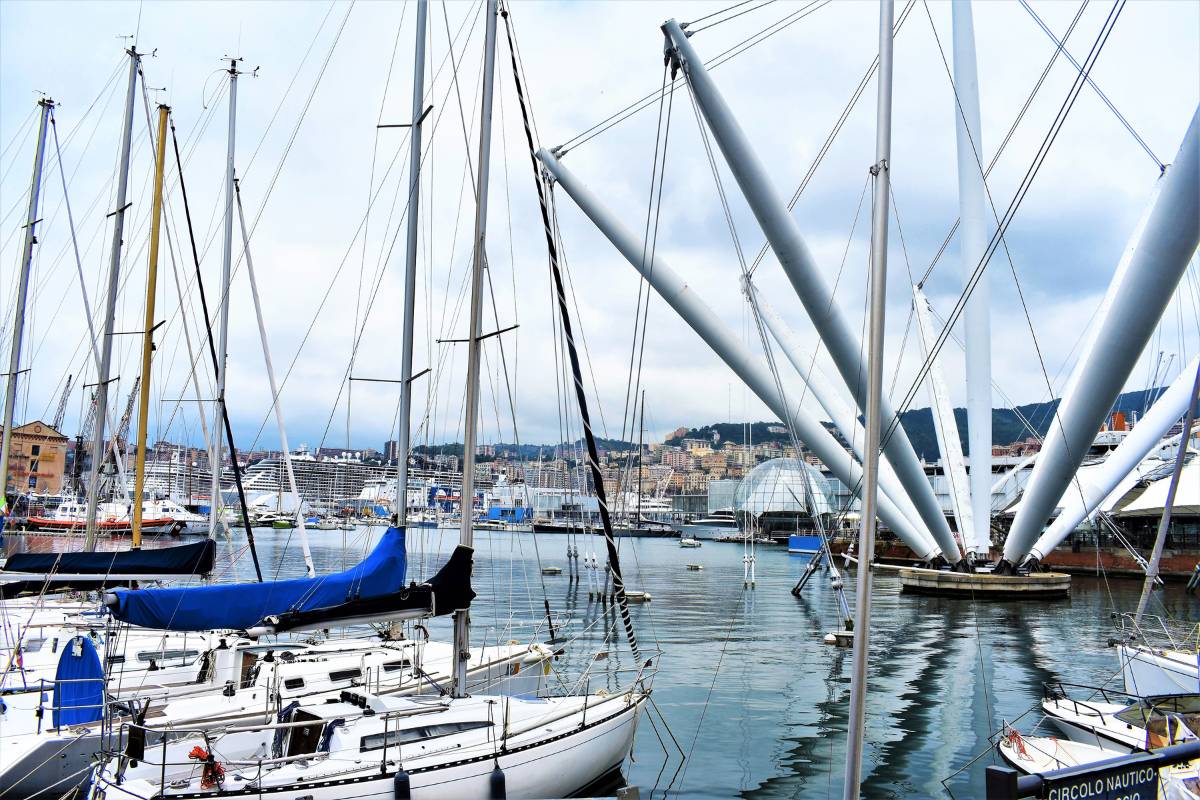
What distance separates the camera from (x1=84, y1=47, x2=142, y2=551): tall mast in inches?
678

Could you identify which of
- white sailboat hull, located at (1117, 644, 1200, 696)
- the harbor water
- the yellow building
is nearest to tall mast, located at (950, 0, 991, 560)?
the harbor water

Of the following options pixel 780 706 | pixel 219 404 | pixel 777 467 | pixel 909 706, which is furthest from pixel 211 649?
pixel 777 467

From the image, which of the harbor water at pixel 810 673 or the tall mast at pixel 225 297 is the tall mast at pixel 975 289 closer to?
the harbor water at pixel 810 673

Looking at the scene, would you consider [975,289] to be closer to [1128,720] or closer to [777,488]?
[1128,720]

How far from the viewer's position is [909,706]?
1588 cm

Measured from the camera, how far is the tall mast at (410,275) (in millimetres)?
11203

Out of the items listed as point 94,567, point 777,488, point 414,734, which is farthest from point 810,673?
point 777,488

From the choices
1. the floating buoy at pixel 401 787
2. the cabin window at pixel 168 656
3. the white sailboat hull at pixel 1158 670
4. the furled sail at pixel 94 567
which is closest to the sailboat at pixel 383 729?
the floating buoy at pixel 401 787

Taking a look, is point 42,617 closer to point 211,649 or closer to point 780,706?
point 211,649

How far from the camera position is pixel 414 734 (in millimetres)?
8680

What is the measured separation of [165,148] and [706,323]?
1426 cm

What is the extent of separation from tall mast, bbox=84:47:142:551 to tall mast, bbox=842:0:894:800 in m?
15.6

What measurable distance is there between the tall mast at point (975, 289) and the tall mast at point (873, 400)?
29.6m

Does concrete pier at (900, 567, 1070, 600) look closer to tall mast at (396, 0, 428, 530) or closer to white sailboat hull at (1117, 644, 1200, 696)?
white sailboat hull at (1117, 644, 1200, 696)
